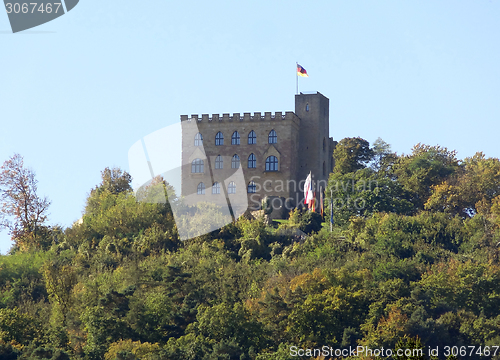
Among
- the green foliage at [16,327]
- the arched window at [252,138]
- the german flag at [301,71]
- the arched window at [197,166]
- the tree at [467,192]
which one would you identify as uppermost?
the german flag at [301,71]

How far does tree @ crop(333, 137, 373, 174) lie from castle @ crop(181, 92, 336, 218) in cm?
195

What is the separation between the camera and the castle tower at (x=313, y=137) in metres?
73.8

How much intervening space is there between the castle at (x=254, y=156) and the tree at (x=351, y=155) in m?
1.95

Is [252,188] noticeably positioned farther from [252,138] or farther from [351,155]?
[351,155]

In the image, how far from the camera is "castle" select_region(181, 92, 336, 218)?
234 feet

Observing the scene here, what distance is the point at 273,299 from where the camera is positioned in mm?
51562

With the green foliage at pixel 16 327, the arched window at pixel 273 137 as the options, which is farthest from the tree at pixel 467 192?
the green foliage at pixel 16 327

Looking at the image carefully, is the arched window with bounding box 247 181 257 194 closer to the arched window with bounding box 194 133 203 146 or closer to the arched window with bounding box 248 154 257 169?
the arched window with bounding box 248 154 257 169

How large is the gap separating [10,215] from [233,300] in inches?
889

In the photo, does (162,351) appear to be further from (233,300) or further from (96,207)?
(96,207)

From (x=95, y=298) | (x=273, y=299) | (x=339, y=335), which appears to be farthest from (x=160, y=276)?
(x=339, y=335)

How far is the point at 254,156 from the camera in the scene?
236 ft

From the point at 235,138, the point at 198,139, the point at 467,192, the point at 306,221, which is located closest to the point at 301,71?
the point at 235,138

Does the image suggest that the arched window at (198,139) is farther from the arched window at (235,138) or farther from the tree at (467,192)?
the tree at (467,192)
